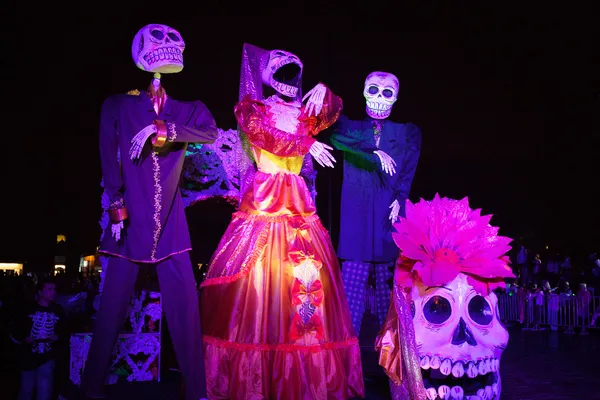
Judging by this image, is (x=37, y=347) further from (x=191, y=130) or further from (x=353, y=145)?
(x=353, y=145)

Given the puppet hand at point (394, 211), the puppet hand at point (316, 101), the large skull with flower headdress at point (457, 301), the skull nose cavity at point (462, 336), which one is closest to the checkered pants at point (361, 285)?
the puppet hand at point (394, 211)

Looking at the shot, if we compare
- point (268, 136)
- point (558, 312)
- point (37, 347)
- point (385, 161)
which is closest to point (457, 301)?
point (385, 161)

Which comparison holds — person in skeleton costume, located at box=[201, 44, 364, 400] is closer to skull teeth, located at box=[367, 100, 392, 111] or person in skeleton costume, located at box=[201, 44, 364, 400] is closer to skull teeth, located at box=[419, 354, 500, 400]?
→ skull teeth, located at box=[367, 100, 392, 111]

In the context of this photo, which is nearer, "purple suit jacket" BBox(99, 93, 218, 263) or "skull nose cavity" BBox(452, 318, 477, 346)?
"skull nose cavity" BBox(452, 318, 477, 346)

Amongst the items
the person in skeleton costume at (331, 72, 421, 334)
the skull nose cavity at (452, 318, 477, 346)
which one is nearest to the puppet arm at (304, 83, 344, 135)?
the person in skeleton costume at (331, 72, 421, 334)

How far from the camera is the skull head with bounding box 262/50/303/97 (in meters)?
3.63

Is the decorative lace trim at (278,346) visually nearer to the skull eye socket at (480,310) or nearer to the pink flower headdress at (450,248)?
the pink flower headdress at (450,248)

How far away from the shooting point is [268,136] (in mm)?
3361

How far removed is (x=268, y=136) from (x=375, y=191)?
107cm

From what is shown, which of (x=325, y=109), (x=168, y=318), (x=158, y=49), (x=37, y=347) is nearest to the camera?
(x=168, y=318)

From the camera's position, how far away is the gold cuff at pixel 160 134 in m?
2.93

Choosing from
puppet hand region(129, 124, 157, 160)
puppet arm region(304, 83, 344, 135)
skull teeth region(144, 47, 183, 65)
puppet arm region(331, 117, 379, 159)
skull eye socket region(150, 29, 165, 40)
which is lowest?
puppet hand region(129, 124, 157, 160)

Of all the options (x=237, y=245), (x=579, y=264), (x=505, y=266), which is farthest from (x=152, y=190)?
(x=579, y=264)

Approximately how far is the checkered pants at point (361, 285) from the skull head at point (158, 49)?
1.80 metres
